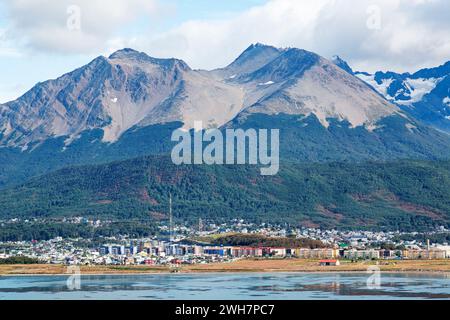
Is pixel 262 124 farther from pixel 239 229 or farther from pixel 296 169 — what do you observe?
pixel 239 229

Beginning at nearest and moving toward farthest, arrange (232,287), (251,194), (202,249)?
1. (232,287)
2. (202,249)
3. (251,194)

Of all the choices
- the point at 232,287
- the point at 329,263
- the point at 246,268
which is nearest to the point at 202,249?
the point at 329,263

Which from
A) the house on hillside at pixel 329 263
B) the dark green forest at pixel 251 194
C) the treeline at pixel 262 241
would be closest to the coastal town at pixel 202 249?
the house on hillside at pixel 329 263

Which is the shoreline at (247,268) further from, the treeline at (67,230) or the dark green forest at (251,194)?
the dark green forest at (251,194)

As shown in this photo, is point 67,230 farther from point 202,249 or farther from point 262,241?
point 262,241

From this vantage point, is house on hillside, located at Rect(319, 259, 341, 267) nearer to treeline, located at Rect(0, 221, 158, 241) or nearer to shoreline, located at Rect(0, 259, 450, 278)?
shoreline, located at Rect(0, 259, 450, 278)
